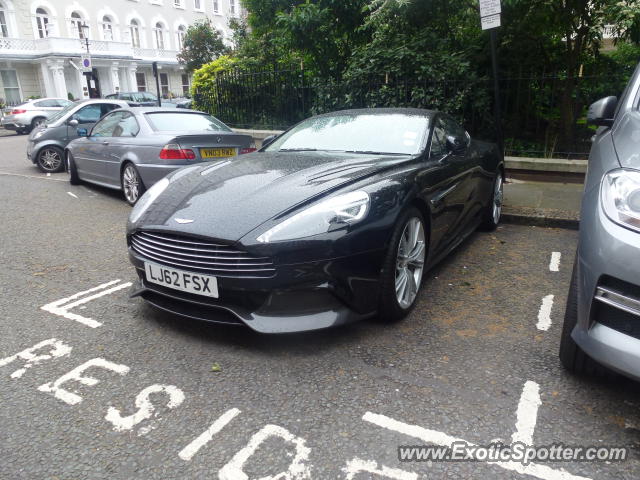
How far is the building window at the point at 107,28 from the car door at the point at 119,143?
38.4 m

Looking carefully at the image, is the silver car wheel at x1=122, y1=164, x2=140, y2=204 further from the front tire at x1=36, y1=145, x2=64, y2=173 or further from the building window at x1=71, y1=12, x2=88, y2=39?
the building window at x1=71, y1=12, x2=88, y2=39

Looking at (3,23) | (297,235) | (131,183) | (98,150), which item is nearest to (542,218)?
(297,235)

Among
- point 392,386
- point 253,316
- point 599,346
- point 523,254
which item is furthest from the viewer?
point 523,254

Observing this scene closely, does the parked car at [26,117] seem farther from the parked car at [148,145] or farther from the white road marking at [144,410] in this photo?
the white road marking at [144,410]

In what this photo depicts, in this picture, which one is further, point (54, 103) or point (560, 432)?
point (54, 103)

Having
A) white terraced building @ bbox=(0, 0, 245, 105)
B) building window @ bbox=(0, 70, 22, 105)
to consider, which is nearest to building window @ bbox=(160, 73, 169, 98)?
white terraced building @ bbox=(0, 0, 245, 105)

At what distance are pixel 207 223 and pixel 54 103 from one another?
23163mm

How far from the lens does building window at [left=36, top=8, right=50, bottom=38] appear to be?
36.2 m

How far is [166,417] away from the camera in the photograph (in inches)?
90.5

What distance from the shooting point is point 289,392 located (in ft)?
8.16

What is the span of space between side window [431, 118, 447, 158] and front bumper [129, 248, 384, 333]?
4.85ft

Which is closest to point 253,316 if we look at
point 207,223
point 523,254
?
point 207,223

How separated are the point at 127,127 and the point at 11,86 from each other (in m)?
35.2

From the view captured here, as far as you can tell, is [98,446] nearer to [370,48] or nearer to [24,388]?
[24,388]
